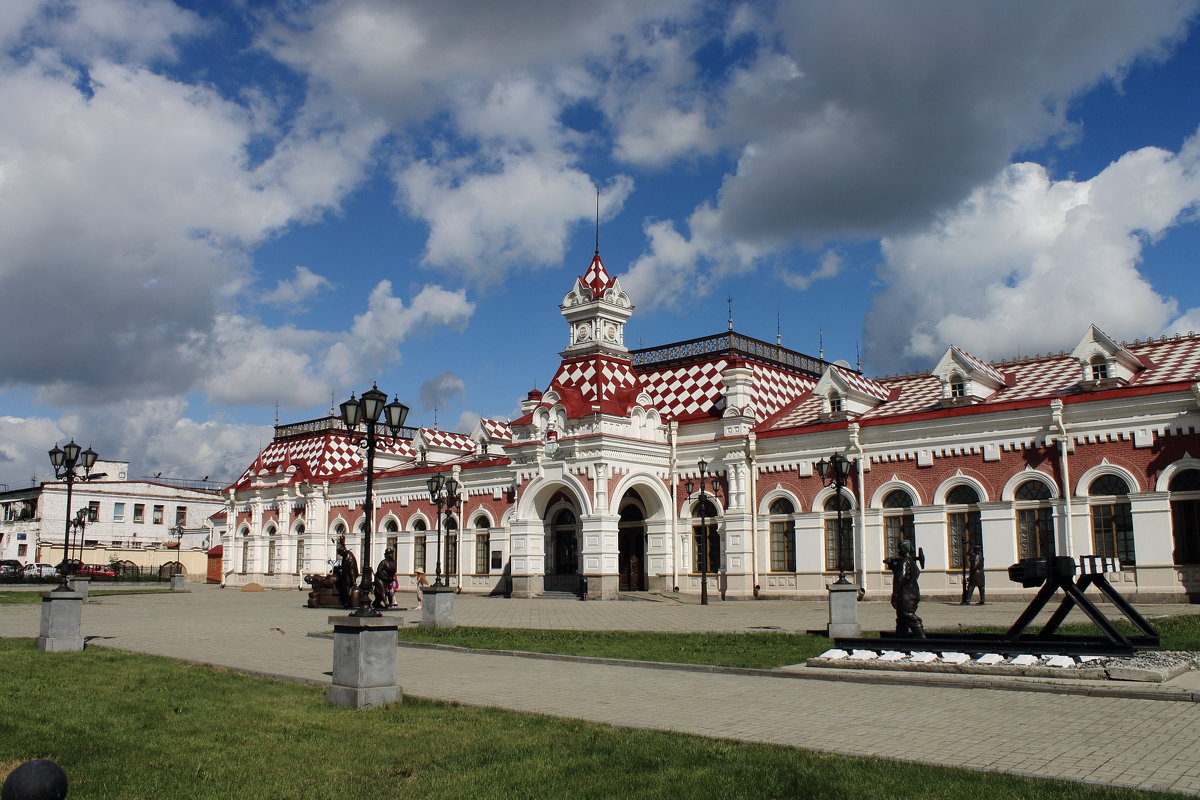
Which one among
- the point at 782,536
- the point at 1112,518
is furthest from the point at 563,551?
the point at 1112,518

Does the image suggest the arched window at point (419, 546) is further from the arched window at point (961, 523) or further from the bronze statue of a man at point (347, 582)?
the arched window at point (961, 523)

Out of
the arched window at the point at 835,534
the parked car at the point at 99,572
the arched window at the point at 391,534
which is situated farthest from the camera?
the parked car at the point at 99,572

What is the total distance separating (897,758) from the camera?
7.50 metres

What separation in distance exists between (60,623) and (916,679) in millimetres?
13039

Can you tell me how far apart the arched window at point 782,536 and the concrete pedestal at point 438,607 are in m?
12.9

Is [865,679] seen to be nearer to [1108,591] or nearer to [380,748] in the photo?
[1108,591]

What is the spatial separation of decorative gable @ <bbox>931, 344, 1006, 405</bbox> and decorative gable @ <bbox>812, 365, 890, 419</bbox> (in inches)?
103

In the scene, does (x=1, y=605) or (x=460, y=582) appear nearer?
(x=1, y=605)

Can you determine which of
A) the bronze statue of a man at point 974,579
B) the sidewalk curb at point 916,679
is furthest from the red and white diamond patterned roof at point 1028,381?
the sidewalk curb at point 916,679

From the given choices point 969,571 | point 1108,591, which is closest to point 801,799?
point 1108,591

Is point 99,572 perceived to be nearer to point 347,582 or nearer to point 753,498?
point 347,582

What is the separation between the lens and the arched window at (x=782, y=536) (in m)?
29.9

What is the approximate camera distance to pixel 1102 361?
1017 inches

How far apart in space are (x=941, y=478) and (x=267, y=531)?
3103 cm
